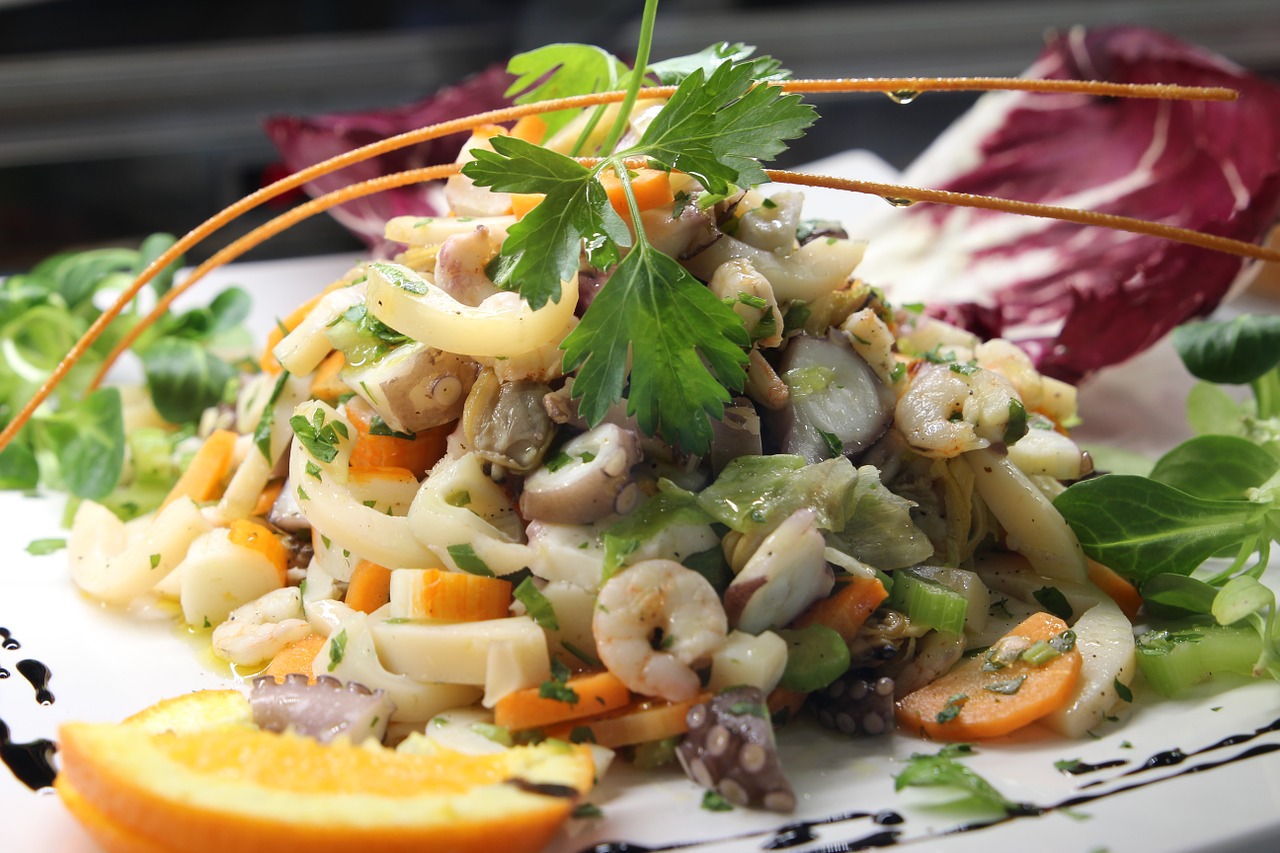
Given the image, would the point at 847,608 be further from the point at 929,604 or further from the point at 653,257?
the point at 653,257

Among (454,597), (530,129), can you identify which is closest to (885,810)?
(454,597)

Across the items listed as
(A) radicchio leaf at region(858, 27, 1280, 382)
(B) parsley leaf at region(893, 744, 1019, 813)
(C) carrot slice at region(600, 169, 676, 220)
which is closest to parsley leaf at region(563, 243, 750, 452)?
(C) carrot slice at region(600, 169, 676, 220)

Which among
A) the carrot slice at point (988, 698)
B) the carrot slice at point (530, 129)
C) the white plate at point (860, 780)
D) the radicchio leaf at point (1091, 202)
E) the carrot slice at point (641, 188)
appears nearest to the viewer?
the white plate at point (860, 780)

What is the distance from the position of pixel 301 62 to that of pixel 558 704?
19.2ft

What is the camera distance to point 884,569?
233 centimetres

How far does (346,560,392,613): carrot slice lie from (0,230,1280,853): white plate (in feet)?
0.99

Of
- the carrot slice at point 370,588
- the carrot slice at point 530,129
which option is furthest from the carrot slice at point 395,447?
the carrot slice at point 530,129

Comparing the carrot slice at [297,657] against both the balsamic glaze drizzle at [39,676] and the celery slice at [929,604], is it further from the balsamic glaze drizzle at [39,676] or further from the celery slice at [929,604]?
the celery slice at [929,604]

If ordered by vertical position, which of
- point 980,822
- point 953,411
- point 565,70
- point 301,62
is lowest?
point 980,822

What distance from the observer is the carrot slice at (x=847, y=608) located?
7.19 ft

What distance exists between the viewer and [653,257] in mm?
2223

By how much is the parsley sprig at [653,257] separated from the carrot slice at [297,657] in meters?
0.75

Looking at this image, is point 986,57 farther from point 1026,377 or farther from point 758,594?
point 758,594

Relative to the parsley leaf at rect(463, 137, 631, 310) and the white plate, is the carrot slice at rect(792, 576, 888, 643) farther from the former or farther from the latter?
the parsley leaf at rect(463, 137, 631, 310)
